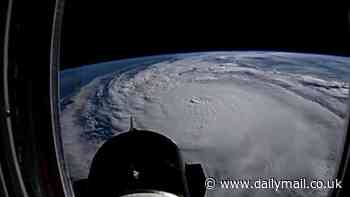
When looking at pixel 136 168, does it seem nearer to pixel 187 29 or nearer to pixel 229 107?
pixel 187 29

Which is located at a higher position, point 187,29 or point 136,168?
point 187,29

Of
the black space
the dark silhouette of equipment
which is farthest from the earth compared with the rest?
the dark silhouette of equipment

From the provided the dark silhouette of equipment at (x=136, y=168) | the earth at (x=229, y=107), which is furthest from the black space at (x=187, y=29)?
the earth at (x=229, y=107)

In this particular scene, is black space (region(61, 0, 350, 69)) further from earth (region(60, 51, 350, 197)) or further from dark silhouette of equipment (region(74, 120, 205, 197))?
earth (region(60, 51, 350, 197))

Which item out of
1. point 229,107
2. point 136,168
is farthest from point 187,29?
point 229,107

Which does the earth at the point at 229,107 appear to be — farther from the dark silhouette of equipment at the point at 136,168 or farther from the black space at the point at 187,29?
the dark silhouette of equipment at the point at 136,168

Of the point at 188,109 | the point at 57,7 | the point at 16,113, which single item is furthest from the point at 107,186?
the point at 188,109
